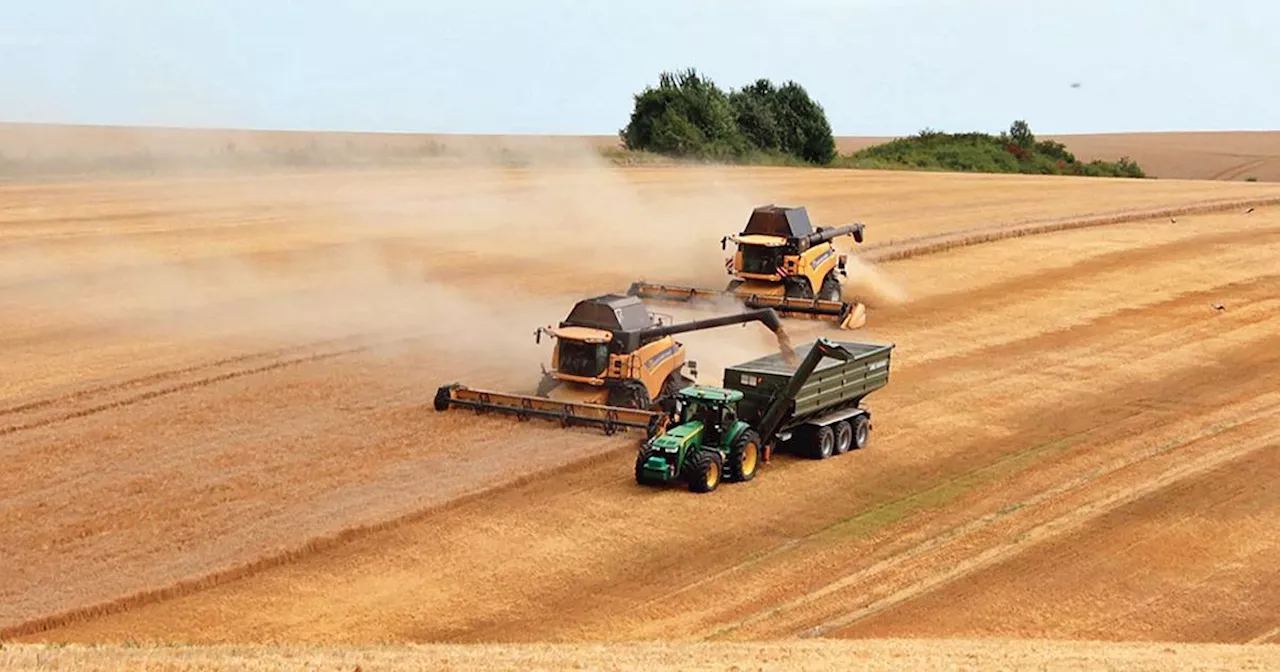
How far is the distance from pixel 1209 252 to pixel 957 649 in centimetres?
4334

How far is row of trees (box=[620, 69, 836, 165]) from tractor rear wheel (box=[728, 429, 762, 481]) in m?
69.4

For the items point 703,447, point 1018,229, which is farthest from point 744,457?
point 1018,229

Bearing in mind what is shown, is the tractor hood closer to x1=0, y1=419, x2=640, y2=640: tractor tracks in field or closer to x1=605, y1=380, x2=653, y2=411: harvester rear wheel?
x1=0, y1=419, x2=640, y2=640: tractor tracks in field

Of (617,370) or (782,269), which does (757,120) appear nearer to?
(782,269)

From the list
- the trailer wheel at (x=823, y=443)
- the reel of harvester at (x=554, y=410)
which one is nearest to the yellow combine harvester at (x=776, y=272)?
the reel of harvester at (x=554, y=410)

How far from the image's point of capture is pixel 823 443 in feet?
94.3

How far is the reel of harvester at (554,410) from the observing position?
96.5 feet

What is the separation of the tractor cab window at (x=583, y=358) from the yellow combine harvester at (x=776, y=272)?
1318 centimetres

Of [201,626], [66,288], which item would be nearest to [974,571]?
[201,626]

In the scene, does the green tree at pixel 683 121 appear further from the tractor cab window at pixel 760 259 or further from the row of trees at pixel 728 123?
the tractor cab window at pixel 760 259

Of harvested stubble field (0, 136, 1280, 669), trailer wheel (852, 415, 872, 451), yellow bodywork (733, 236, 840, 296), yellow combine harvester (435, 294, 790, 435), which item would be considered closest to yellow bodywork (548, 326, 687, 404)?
yellow combine harvester (435, 294, 790, 435)

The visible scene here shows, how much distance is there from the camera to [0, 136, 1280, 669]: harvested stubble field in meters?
21.2

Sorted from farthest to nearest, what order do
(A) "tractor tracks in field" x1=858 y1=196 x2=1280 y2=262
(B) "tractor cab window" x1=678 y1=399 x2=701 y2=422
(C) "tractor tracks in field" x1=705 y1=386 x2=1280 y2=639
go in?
(A) "tractor tracks in field" x1=858 y1=196 x2=1280 y2=262 < (B) "tractor cab window" x1=678 y1=399 x2=701 y2=422 < (C) "tractor tracks in field" x1=705 y1=386 x2=1280 y2=639

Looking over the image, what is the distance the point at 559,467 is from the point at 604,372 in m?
3.45
